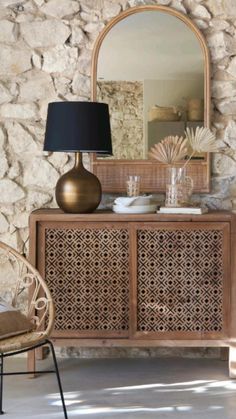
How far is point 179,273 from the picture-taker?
10.6 feet

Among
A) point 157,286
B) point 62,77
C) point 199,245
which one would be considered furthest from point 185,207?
point 62,77

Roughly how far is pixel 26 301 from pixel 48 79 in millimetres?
1300

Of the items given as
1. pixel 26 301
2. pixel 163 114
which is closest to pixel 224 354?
pixel 26 301

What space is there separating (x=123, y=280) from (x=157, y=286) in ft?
0.58

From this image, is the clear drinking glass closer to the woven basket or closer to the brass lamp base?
A: the brass lamp base

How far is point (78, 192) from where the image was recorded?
10.7 ft

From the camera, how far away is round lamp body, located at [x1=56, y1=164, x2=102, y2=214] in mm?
3266

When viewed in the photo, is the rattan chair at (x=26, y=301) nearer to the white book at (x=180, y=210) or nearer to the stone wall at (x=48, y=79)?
the stone wall at (x=48, y=79)

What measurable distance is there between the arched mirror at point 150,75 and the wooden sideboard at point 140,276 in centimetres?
55

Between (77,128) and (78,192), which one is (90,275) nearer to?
(78,192)

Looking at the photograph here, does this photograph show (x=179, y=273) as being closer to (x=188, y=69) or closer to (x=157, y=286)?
(x=157, y=286)

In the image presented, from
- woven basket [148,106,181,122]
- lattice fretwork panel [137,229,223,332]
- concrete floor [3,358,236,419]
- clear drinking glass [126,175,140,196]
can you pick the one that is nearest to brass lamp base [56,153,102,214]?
clear drinking glass [126,175,140,196]

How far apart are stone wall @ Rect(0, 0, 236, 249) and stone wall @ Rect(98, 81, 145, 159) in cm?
13

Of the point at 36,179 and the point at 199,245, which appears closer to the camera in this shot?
the point at 199,245
